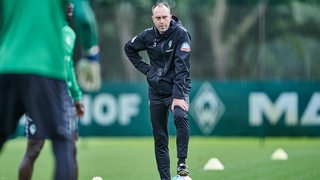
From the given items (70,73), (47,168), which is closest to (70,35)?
(70,73)

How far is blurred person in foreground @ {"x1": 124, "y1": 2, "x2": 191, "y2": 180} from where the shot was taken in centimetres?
1017

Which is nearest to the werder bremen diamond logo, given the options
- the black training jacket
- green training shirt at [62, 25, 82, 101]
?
the black training jacket

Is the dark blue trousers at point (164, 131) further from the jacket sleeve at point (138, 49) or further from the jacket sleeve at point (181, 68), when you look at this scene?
the jacket sleeve at point (138, 49)

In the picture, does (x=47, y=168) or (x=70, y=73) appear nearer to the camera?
(x=70, y=73)

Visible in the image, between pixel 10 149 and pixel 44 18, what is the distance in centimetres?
1347

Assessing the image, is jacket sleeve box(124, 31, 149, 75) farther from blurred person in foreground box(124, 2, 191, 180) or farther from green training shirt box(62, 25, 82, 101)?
green training shirt box(62, 25, 82, 101)

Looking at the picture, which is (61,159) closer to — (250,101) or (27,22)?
(27,22)

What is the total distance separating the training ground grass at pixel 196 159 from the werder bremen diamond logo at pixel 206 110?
0.40 meters

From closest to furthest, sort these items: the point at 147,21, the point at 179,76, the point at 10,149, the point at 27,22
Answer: the point at 27,22, the point at 179,76, the point at 10,149, the point at 147,21

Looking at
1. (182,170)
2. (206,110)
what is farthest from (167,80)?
(206,110)

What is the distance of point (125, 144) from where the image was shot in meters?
21.9

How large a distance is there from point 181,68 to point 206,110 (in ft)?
42.1

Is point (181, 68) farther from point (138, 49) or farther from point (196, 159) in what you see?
point (196, 159)

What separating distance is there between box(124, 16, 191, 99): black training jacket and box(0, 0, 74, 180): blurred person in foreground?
3.41 meters
